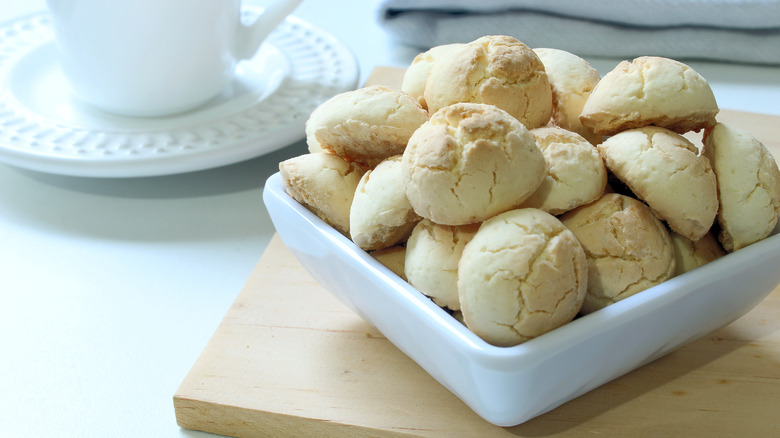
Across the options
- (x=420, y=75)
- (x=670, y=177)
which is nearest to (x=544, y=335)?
(x=670, y=177)

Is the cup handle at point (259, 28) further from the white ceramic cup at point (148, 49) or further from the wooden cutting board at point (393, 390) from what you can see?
the wooden cutting board at point (393, 390)

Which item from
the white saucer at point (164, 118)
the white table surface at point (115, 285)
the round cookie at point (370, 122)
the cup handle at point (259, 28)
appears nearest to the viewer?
the round cookie at point (370, 122)

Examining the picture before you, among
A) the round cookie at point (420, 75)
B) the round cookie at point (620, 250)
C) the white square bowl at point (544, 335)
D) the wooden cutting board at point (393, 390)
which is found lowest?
the wooden cutting board at point (393, 390)

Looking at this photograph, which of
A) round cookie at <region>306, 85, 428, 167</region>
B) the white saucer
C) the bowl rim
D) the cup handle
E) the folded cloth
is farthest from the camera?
the folded cloth

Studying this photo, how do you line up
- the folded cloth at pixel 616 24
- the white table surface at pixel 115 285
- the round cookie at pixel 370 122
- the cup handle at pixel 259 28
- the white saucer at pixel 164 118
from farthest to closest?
the folded cloth at pixel 616 24 < the cup handle at pixel 259 28 < the white saucer at pixel 164 118 < the white table surface at pixel 115 285 < the round cookie at pixel 370 122

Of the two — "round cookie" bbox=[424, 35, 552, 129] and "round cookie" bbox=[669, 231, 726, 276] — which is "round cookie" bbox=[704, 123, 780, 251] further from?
"round cookie" bbox=[424, 35, 552, 129]

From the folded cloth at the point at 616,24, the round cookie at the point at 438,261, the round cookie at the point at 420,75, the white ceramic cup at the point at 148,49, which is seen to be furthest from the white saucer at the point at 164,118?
the round cookie at the point at 438,261

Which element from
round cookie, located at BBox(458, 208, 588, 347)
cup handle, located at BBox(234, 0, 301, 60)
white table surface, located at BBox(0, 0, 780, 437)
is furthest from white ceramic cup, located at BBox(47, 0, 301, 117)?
round cookie, located at BBox(458, 208, 588, 347)

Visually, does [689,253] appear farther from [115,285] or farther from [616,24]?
[616,24]

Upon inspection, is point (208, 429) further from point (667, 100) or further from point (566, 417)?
point (667, 100)
